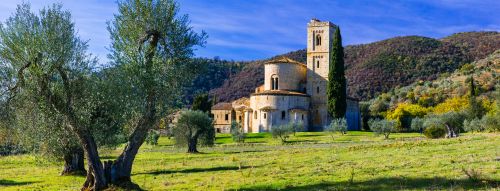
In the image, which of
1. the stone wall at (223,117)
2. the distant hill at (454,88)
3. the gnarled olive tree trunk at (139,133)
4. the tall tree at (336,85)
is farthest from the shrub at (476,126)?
the stone wall at (223,117)

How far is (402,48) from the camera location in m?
189

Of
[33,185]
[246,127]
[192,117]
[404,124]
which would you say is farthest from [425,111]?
[33,185]

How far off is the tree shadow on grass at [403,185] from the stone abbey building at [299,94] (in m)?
69.2

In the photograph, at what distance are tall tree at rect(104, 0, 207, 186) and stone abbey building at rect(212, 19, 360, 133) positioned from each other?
66539mm

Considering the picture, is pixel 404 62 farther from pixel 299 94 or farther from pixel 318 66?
pixel 299 94

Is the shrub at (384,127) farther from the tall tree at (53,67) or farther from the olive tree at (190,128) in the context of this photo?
the tall tree at (53,67)

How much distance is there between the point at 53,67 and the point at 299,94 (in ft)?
244

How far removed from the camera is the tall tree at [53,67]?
20266 millimetres

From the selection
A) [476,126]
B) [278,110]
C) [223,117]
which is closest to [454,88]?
[278,110]

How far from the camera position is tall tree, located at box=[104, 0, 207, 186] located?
2145 cm

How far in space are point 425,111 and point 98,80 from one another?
290 feet

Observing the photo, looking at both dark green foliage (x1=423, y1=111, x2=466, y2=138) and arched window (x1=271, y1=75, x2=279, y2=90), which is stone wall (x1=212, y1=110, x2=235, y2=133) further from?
dark green foliage (x1=423, y1=111, x2=466, y2=138)

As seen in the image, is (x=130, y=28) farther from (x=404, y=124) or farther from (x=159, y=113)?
(x=404, y=124)

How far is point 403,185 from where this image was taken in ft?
57.8
